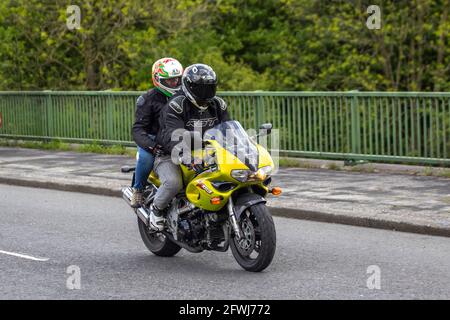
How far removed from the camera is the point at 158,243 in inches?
364

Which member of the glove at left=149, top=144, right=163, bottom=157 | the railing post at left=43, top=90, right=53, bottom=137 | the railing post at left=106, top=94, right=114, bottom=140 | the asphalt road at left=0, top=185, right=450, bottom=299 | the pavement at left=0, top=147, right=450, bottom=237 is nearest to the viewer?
the asphalt road at left=0, top=185, right=450, bottom=299

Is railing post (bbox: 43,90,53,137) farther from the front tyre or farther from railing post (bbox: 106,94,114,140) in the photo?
the front tyre

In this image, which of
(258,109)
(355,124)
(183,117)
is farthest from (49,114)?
(183,117)

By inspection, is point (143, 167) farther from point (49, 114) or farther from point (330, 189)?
point (49, 114)

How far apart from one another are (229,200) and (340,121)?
7.58 metres

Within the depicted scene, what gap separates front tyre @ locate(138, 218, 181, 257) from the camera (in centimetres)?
912

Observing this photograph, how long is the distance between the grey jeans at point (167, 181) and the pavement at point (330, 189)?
2.73 m

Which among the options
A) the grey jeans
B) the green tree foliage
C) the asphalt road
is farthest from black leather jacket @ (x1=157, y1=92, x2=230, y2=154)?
the green tree foliage

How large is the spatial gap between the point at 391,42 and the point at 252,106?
8.65 metres

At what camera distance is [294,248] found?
9.54 m

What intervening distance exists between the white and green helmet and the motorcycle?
790 millimetres

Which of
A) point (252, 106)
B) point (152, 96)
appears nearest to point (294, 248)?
point (152, 96)

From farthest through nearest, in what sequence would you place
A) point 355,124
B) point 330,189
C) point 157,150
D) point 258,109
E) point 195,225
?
point 258,109 < point 355,124 < point 330,189 < point 157,150 < point 195,225
